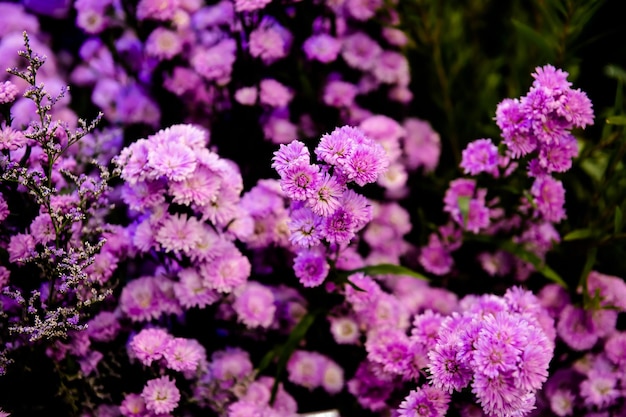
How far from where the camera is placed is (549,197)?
3.38ft

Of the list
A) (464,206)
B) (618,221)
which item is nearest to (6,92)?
(464,206)

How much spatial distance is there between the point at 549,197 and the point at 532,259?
0.40 ft

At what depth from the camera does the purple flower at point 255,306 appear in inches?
39.9

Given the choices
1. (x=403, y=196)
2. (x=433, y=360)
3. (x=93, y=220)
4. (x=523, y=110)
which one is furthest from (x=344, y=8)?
(x=433, y=360)

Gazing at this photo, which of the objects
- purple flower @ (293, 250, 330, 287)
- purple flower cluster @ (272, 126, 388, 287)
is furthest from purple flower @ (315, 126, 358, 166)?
purple flower @ (293, 250, 330, 287)

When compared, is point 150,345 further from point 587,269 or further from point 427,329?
point 587,269

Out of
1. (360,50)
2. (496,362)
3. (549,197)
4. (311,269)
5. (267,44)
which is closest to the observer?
(496,362)

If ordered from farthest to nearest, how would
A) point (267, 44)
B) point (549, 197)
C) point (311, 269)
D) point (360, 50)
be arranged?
point (360, 50)
point (267, 44)
point (549, 197)
point (311, 269)

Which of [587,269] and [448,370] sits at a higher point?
[587,269]

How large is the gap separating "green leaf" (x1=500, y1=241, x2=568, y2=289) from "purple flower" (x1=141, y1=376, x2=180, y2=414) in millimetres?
643

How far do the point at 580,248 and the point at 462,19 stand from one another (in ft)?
2.57

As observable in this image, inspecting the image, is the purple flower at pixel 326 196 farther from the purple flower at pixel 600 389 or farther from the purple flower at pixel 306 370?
the purple flower at pixel 600 389

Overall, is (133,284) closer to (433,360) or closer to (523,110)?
(433,360)

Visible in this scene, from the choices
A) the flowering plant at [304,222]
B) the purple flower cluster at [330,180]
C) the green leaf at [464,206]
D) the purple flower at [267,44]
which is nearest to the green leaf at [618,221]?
the flowering plant at [304,222]
